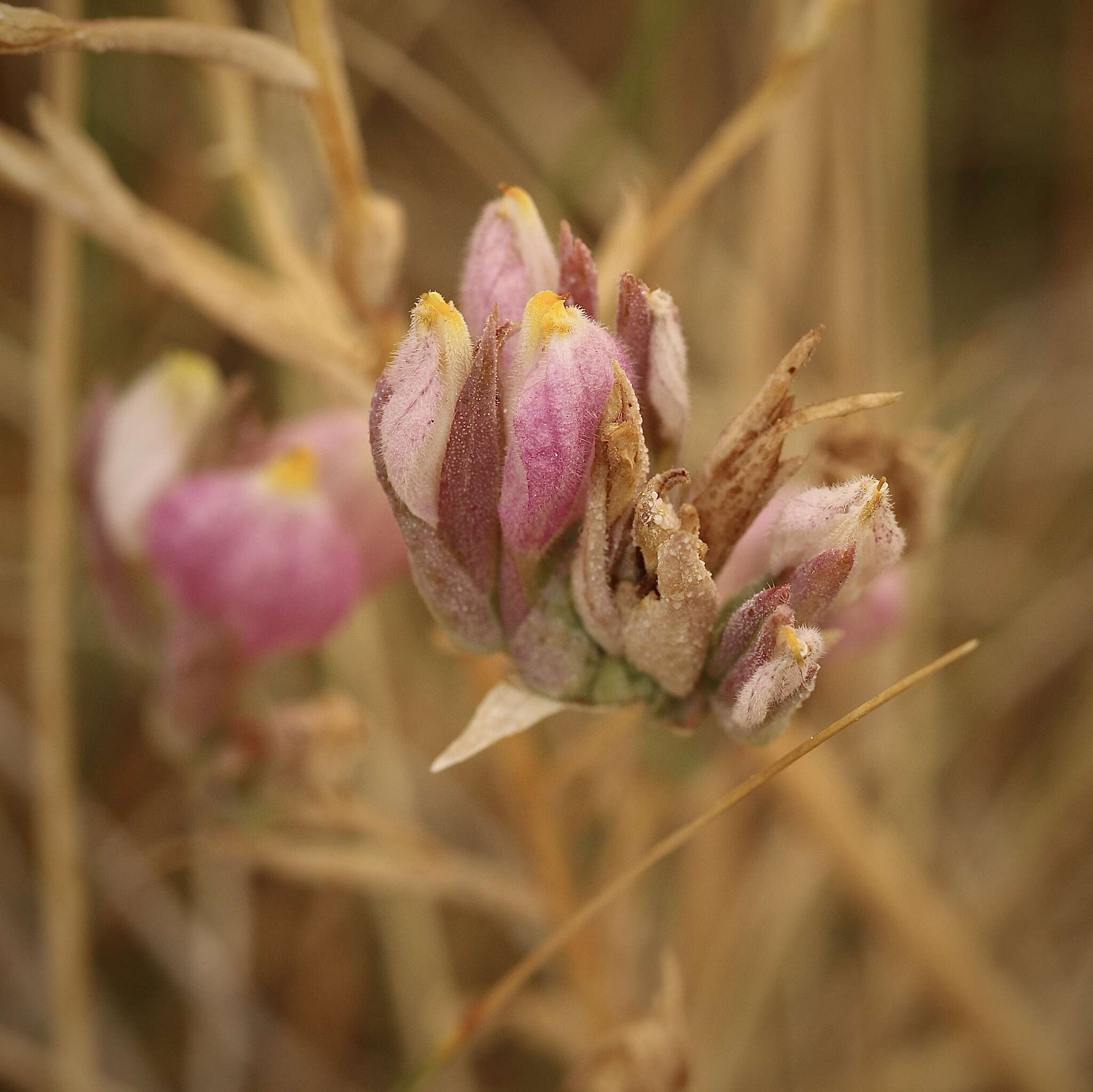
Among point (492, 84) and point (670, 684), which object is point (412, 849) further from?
point (492, 84)

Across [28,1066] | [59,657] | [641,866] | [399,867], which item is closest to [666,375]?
[641,866]

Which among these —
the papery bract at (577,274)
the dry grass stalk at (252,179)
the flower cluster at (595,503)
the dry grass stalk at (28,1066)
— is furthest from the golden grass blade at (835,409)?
the dry grass stalk at (28,1066)

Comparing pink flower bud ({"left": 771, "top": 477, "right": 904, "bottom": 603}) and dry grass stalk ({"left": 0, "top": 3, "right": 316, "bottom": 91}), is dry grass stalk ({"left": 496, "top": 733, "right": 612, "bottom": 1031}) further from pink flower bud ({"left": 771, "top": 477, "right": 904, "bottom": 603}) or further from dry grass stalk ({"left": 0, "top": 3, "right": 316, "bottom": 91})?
dry grass stalk ({"left": 0, "top": 3, "right": 316, "bottom": 91})

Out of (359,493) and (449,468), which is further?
(359,493)

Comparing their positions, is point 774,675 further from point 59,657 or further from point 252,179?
point 59,657

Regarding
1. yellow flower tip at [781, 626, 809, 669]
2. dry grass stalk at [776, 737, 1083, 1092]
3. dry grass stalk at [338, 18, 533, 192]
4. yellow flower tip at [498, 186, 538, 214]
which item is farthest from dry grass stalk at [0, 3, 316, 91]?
dry grass stalk at [776, 737, 1083, 1092]

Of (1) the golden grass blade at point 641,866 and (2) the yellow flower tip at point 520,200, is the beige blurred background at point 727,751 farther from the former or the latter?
(2) the yellow flower tip at point 520,200

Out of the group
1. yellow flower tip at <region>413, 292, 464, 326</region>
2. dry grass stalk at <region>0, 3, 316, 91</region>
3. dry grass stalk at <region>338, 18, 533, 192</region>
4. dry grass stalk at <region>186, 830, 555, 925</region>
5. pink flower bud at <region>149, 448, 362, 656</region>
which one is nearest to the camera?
yellow flower tip at <region>413, 292, 464, 326</region>
